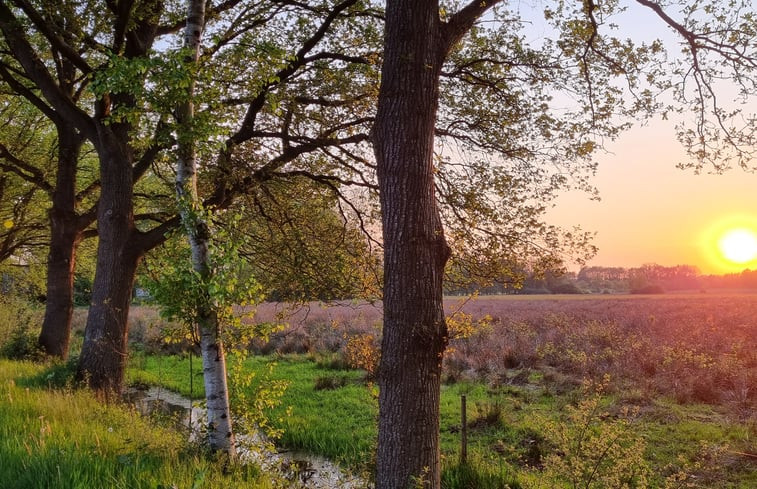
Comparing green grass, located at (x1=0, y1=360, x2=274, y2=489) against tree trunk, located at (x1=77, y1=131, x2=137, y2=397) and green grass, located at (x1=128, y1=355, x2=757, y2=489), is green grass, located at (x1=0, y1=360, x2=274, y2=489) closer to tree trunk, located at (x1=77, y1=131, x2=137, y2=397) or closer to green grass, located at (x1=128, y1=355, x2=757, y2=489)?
green grass, located at (x1=128, y1=355, x2=757, y2=489)

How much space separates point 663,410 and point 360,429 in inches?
260

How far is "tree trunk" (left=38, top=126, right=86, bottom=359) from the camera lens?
12.9 meters

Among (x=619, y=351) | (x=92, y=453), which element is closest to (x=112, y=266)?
(x=92, y=453)

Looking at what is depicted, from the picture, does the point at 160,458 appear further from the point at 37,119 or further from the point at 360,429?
the point at 37,119

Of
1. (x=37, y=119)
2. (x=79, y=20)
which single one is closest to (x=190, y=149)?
(x=79, y=20)

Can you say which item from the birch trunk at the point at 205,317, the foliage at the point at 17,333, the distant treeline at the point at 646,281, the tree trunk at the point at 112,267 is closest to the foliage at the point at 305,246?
the tree trunk at the point at 112,267

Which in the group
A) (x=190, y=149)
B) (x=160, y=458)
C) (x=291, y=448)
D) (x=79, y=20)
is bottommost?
(x=291, y=448)

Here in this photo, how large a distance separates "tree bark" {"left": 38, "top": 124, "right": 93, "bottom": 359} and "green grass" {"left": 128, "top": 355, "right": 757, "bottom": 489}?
13.3ft

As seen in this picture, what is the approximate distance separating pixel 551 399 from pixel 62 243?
12.9 m

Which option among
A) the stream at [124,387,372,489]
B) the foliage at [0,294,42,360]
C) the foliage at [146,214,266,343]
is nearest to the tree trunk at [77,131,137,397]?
the stream at [124,387,372,489]

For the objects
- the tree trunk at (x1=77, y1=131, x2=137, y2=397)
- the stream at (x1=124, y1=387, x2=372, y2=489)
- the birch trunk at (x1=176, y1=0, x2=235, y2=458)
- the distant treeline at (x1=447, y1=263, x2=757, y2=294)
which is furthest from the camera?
the distant treeline at (x1=447, y1=263, x2=757, y2=294)

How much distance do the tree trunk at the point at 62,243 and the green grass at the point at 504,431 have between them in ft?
13.2

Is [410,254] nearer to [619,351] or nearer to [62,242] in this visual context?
[62,242]

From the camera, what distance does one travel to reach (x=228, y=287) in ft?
17.3
